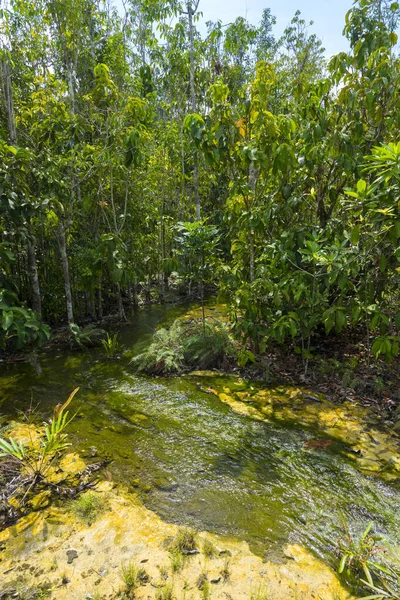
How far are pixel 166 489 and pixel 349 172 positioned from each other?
4409mm

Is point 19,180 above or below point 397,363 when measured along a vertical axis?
above

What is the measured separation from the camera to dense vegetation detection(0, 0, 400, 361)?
171 inches

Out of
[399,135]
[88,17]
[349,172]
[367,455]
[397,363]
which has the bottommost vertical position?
[367,455]

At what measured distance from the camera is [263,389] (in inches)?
189

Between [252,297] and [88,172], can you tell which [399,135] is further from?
[88,172]

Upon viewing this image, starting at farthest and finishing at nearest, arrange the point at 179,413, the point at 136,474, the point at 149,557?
the point at 179,413, the point at 136,474, the point at 149,557

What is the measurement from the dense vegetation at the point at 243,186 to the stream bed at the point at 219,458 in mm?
1086

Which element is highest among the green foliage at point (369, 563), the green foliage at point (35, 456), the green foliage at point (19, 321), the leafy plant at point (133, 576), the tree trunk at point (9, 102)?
the tree trunk at point (9, 102)

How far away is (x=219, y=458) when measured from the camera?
11.0ft

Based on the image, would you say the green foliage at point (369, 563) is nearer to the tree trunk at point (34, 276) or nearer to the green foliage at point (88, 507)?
the green foliage at point (88, 507)

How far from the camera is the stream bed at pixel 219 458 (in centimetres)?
255

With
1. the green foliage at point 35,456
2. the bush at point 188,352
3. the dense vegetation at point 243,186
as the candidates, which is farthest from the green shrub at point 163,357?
the green foliage at point 35,456

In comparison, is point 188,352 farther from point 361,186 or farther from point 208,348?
point 361,186

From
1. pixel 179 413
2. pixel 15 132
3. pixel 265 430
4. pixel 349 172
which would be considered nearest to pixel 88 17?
pixel 15 132
